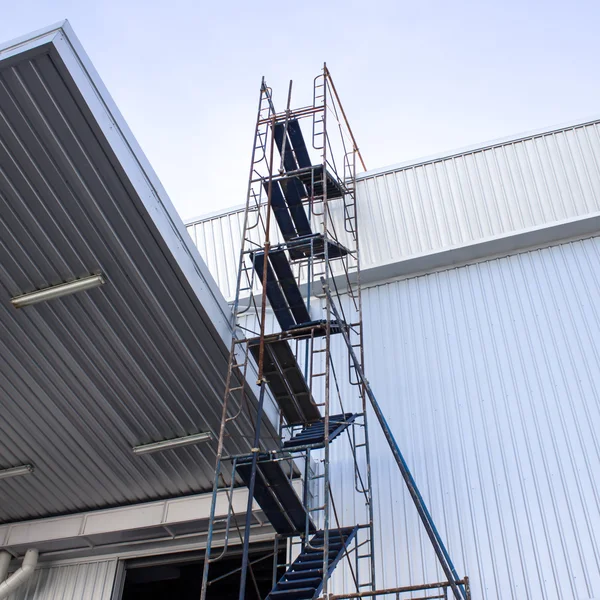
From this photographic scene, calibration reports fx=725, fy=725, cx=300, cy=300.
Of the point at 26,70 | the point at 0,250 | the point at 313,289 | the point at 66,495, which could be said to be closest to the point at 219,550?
the point at 66,495

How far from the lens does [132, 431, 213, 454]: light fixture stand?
12.9 m

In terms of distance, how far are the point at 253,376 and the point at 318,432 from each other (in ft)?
4.65

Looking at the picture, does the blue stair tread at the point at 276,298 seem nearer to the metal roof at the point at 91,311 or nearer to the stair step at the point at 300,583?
the metal roof at the point at 91,311

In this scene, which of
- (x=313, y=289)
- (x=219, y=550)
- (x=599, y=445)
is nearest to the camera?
(x=599, y=445)

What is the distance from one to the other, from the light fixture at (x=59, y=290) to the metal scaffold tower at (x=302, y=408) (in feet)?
7.65

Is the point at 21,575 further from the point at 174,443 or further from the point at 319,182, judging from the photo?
the point at 319,182

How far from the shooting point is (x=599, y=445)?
12133mm

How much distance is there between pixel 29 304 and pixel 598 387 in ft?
31.7

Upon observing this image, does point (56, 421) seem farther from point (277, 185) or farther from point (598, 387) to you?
point (598, 387)

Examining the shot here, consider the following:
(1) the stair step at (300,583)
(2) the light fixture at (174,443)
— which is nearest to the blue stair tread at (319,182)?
(2) the light fixture at (174,443)

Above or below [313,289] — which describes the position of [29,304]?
below

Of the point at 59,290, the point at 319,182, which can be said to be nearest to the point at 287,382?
the point at 59,290

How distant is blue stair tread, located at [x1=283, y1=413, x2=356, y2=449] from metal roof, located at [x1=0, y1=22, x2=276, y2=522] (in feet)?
4.29

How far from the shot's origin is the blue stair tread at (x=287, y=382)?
1138 cm
